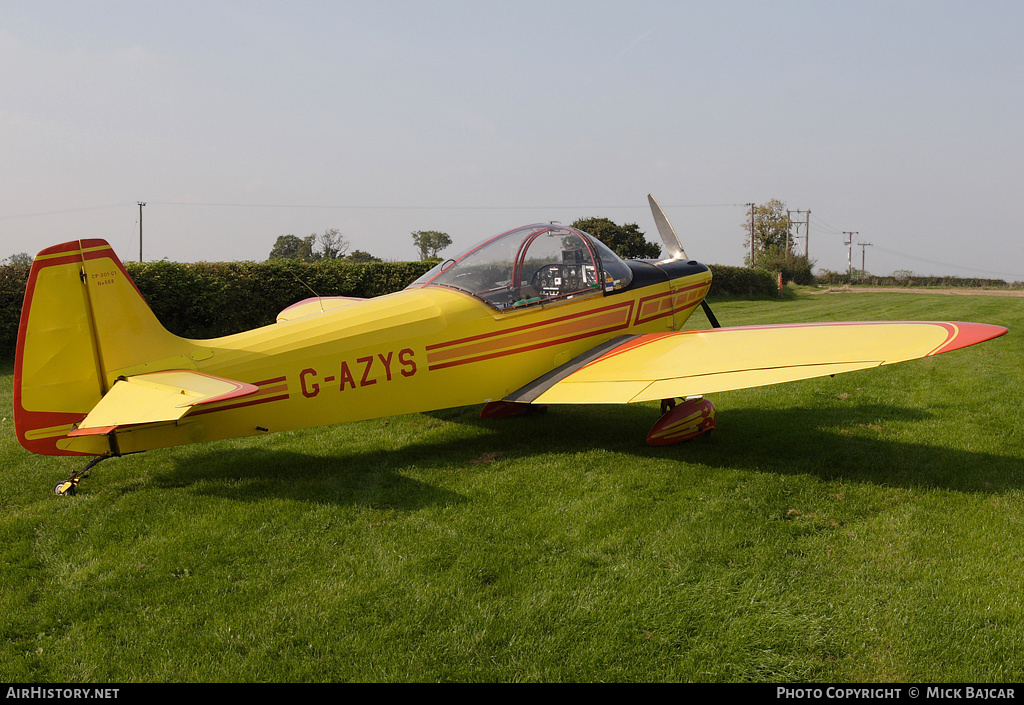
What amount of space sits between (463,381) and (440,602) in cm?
270

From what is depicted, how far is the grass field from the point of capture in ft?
10.2

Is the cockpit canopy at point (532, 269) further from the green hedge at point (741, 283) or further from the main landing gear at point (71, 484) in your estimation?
the green hedge at point (741, 283)

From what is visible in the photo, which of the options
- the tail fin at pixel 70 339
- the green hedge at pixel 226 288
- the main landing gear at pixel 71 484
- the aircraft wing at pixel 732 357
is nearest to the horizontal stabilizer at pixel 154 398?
the tail fin at pixel 70 339

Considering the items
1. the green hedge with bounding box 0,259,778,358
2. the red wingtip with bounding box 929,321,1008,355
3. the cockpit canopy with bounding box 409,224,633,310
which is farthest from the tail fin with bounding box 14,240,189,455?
the green hedge with bounding box 0,259,778,358

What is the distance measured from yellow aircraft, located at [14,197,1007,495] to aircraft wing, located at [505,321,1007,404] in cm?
2

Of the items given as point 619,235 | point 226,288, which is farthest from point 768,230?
point 226,288

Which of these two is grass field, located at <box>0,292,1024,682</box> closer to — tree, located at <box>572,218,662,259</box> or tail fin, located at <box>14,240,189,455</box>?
tail fin, located at <box>14,240,189,455</box>

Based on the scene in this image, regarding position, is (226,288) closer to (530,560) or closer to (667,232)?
(667,232)

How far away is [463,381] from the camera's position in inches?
238

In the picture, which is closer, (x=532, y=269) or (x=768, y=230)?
(x=532, y=269)

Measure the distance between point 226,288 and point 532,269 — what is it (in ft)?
33.1

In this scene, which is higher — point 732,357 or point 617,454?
point 732,357

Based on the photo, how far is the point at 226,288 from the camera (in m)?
14.3
